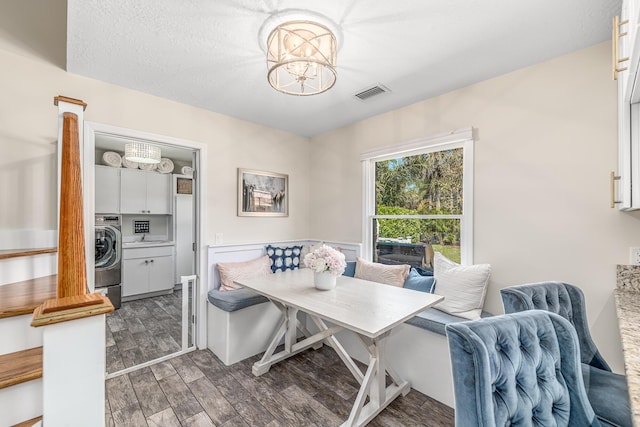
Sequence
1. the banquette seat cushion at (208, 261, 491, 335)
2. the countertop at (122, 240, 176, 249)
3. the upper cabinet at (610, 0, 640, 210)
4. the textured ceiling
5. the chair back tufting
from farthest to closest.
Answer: the countertop at (122, 240, 176, 249)
the banquette seat cushion at (208, 261, 491, 335)
the textured ceiling
the chair back tufting
the upper cabinet at (610, 0, 640, 210)

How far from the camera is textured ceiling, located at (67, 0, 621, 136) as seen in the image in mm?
1494

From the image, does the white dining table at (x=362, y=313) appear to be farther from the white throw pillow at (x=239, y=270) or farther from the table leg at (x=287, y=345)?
the white throw pillow at (x=239, y=270)

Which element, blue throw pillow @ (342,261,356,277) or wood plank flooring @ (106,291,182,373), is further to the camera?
blue throw pillow @ (342,261,356,277)

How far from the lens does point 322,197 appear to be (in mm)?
3730

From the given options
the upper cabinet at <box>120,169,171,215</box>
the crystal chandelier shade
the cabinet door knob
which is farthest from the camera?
the upper cabinet at <box>120,169,171,215</box>

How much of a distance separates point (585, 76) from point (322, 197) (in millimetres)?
2675

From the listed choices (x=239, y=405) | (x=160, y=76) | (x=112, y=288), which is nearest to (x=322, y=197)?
(x=160, y=76)

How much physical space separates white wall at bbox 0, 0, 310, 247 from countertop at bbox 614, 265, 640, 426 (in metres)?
3.02

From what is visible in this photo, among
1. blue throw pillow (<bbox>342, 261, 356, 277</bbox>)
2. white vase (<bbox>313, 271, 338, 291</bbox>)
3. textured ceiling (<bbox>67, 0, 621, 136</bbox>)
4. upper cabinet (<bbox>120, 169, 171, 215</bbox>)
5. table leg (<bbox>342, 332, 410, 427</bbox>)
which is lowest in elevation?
A: table leg (<bbox>342, 332, 410, 427</bbox>)

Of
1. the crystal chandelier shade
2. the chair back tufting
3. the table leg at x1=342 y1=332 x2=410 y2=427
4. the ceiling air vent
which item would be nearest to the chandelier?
the ceiling air vent

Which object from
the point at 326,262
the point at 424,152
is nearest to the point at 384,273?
the point at 326,262

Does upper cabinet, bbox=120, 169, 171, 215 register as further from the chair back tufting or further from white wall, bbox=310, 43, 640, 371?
the chair back tufting

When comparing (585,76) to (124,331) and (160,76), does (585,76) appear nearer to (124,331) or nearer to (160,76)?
(160,76)

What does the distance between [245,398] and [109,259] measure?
3.32m
